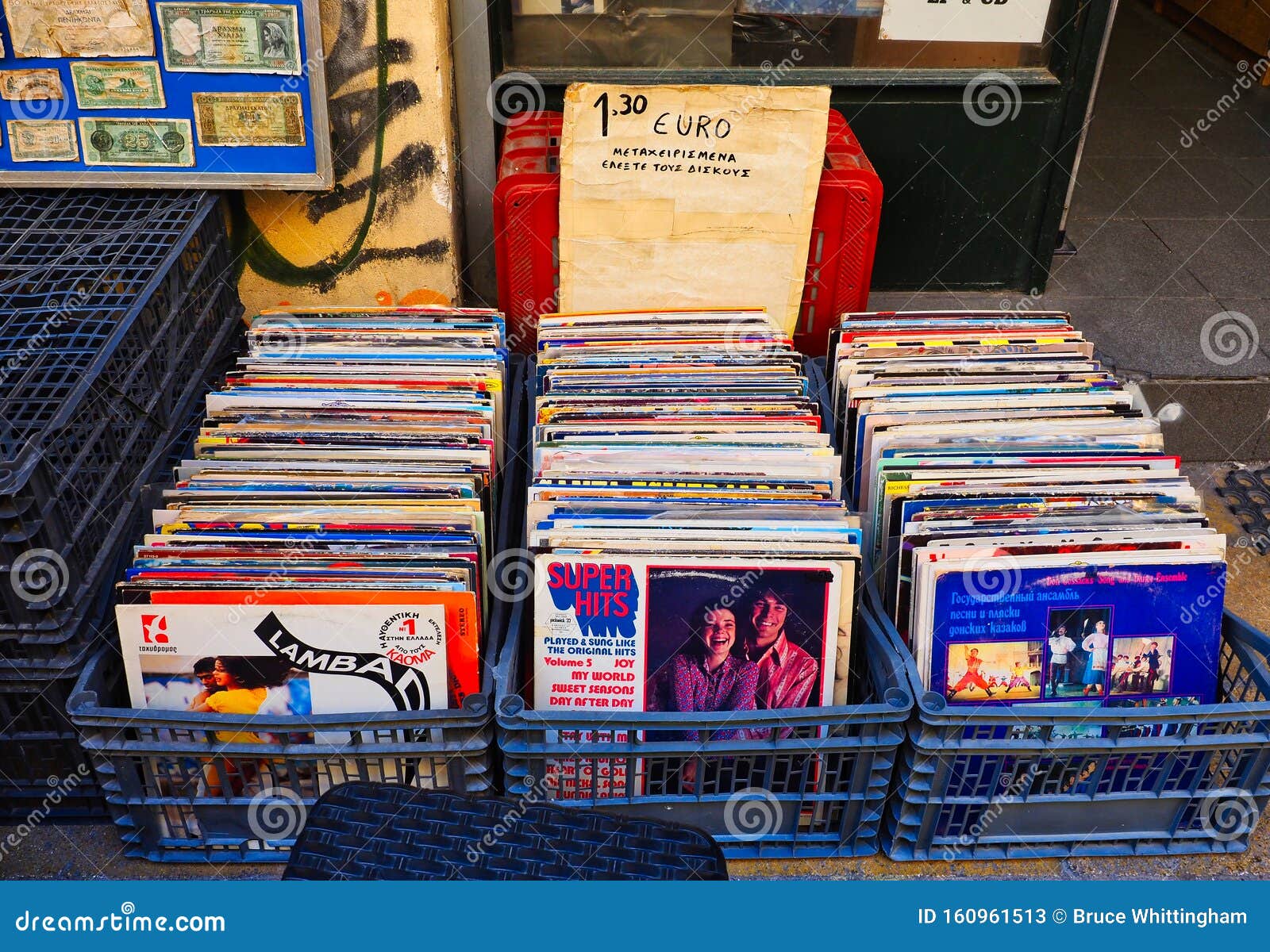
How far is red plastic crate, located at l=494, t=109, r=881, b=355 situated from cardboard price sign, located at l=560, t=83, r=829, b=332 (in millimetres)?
72

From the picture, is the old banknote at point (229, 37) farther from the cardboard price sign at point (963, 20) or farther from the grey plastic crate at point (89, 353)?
the cardboard price sign at point (963, 20)

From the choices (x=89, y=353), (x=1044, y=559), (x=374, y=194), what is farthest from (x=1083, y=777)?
(x=374, y=194)

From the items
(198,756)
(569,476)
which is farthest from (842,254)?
(198,756)

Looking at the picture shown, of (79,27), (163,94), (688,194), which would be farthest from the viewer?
(688,194)

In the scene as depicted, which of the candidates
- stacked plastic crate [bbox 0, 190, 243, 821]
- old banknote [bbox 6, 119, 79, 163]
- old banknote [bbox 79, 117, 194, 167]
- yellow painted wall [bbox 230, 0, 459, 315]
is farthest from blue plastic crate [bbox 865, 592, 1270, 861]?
old banknote [bbox 6, 119, 79, 163]

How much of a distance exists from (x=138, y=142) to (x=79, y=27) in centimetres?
37

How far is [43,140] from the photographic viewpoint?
12.2ft

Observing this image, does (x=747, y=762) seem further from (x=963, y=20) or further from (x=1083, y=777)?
(x=963, y=20)

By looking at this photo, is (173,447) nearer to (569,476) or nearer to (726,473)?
(569,476)

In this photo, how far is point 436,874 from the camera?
2.07m

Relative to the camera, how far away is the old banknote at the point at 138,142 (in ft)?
12.2

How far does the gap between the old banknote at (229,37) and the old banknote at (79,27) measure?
0.22ft

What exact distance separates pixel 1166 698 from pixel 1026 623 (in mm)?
443

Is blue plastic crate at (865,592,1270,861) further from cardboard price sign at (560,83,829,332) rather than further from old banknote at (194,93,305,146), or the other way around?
old banknote at (194,93,305,146)
